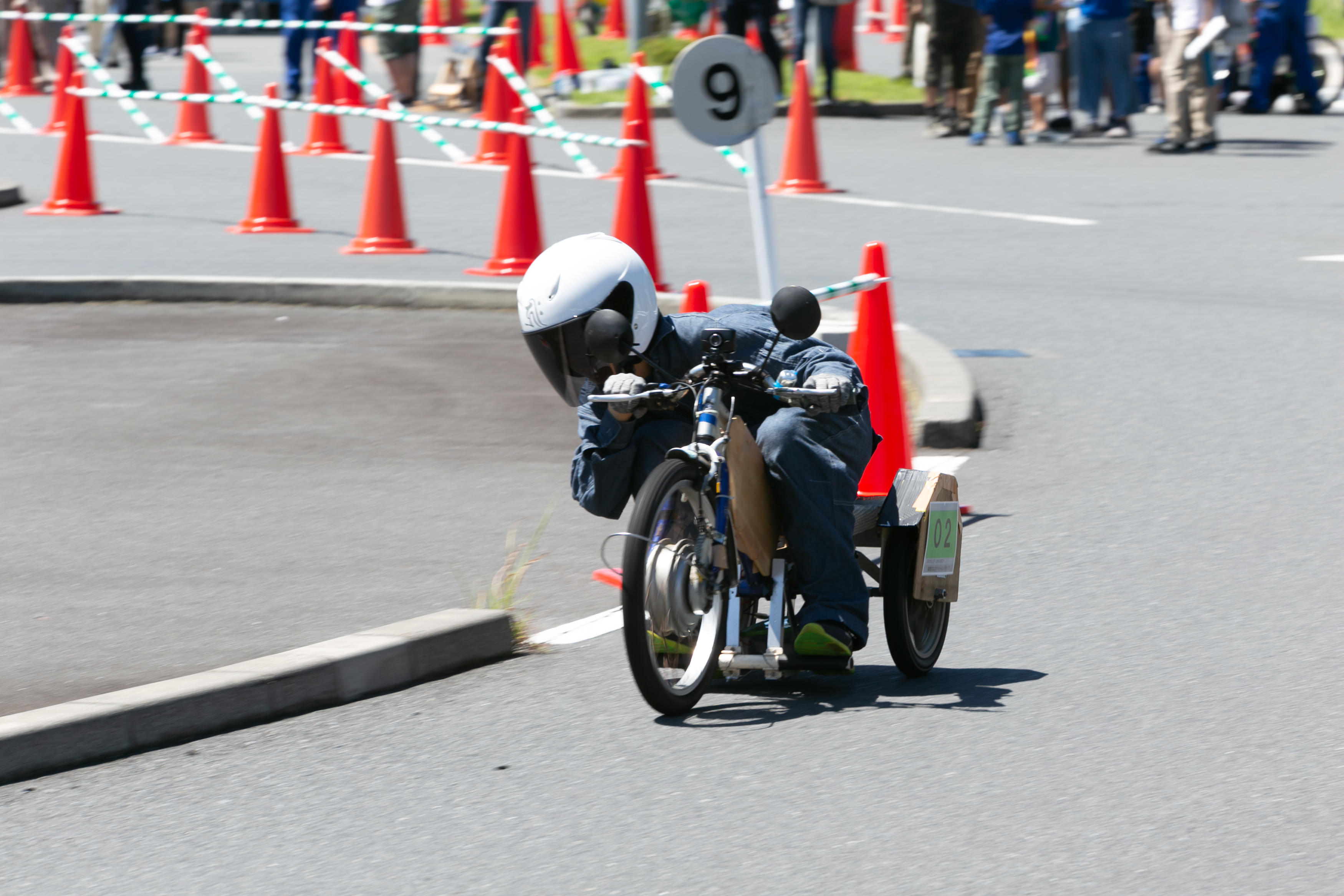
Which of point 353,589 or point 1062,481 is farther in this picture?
point 1062,481

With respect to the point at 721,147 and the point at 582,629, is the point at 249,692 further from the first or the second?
the point at 721,147

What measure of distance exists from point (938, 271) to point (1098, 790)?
8.86 meters

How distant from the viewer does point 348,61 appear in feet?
72.9

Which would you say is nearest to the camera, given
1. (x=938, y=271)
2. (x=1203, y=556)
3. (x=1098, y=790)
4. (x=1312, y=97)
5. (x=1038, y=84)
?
(x=1098, y=790)

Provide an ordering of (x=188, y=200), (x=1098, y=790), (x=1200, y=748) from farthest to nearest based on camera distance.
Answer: (x=188, y=200) < (x=1200, y=748) < (x=1098, y=790)

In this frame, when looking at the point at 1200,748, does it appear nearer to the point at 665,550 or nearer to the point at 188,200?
the point at 665,550

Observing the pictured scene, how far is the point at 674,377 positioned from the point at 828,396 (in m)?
0.51

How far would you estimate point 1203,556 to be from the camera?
6.92m

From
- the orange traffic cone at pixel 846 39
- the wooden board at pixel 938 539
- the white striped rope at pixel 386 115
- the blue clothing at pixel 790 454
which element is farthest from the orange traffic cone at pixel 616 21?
the blue clothing at pixel 790 454

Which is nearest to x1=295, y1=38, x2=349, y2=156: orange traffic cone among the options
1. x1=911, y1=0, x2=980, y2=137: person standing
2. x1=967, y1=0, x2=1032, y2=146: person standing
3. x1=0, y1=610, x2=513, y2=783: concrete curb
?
x1=911, y1=0, x2=980, y2=137: person standing

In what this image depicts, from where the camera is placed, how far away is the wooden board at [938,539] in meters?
5.54

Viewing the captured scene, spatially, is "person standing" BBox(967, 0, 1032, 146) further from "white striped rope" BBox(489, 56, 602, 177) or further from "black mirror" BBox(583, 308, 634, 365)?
"black mirror" BBox(583, 308, 634, 365)

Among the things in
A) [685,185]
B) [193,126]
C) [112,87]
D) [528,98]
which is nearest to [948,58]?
[685,185]

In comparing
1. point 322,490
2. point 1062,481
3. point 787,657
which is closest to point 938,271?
point 1062,481
